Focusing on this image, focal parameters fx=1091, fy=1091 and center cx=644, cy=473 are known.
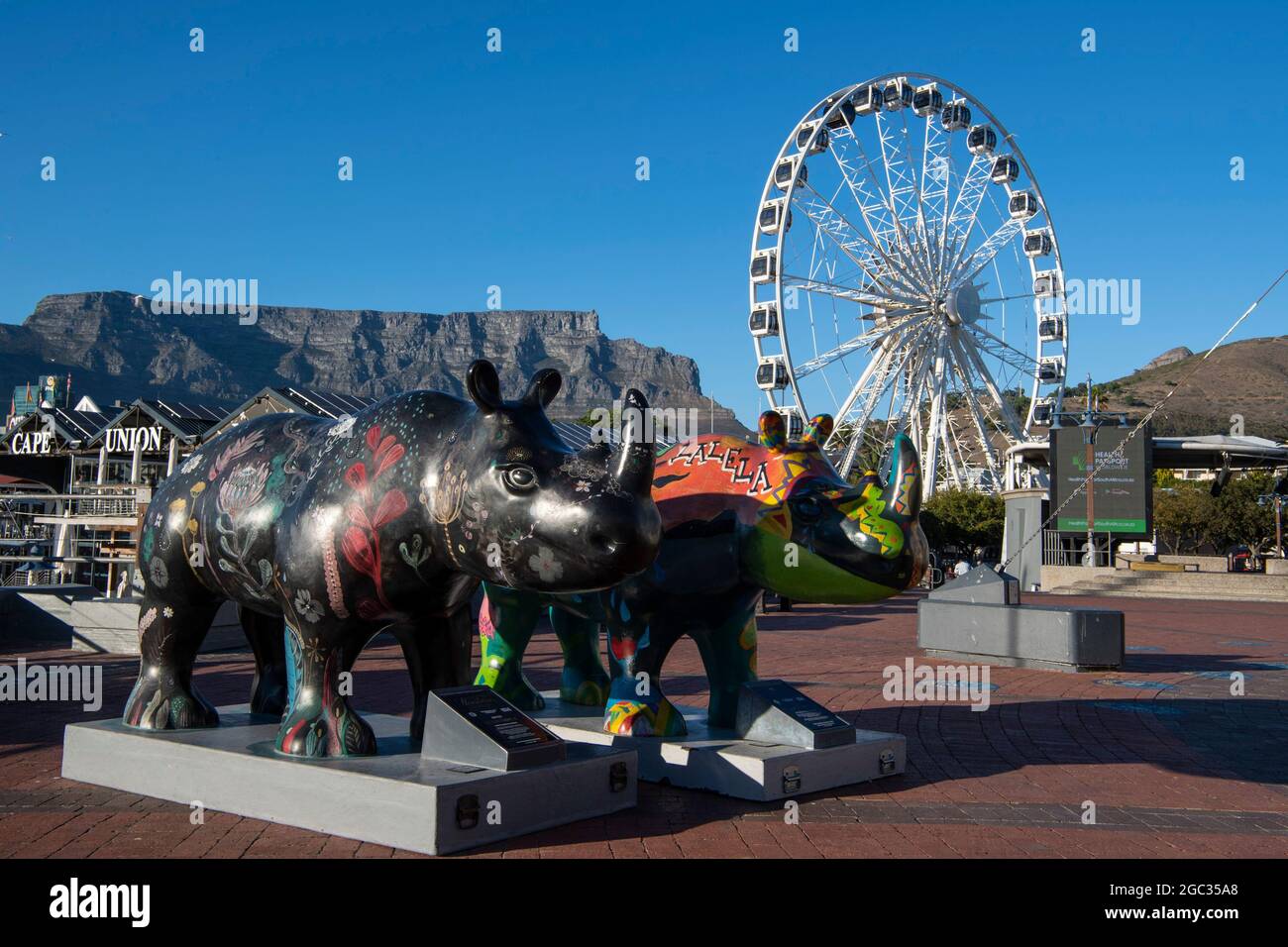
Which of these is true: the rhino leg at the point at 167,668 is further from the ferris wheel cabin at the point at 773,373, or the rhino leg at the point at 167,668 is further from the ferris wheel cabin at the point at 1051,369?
the ferris wheel cabin at the point at 1051,369

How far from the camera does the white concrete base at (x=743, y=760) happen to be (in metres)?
5.44

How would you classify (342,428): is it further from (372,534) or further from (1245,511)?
(1245,511)

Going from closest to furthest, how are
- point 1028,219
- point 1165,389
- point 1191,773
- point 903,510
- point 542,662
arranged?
1. point 903,510
2. point 1191,773
3. point 542,662
4. point 1028,219
5. point 1165,389

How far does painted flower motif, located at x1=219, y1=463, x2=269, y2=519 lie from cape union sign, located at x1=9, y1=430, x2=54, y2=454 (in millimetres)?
38976

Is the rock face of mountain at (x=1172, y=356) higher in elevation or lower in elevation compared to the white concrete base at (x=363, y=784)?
higher

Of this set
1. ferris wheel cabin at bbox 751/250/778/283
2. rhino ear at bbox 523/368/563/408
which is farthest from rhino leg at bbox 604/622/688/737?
ferris wheel cabin at bbox 751/250/778/283

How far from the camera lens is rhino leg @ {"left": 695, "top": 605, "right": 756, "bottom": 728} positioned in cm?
621

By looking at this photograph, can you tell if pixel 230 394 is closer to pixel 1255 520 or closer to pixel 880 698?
pixel 1255 520

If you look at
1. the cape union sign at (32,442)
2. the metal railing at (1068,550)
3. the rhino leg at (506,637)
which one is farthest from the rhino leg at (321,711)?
the cape union sign at (32,442)

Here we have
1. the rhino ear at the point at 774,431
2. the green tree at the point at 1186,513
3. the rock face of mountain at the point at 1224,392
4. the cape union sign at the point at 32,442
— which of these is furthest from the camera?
the rock face of mountain at the point at 1224,392

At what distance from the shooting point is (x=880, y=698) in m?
9.25

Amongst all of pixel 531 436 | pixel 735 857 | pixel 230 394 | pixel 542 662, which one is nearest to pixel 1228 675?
pixel 542 662

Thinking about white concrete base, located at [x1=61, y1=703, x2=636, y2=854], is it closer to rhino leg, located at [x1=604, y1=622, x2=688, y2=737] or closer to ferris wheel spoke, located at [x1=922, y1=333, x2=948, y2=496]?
rhino leg, located at [x1=604, y1=622, x2=688, y2=737]
